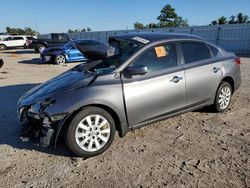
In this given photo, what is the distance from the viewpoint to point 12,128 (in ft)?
17.6

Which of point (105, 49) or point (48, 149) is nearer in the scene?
point (48, 149)

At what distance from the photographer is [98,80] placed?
4.29 meters

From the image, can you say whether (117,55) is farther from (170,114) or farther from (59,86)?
(170,114)

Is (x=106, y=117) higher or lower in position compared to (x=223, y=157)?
higher

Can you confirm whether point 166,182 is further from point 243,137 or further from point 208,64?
point 208,64

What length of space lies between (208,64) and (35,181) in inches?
141

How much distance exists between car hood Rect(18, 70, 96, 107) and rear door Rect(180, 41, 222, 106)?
5.66ft

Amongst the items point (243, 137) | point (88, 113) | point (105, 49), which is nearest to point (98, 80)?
point (88, 113)

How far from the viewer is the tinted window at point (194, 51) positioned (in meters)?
5.18

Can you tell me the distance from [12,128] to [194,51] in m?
3.61

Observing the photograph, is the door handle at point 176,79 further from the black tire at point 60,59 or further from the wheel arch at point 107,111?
the black tire at point 60,59

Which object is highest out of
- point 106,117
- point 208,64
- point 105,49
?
point 105,49

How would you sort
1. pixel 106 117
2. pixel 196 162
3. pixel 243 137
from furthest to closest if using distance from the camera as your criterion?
pixel 243 137 → pixel 106 117 → pixel 196 162

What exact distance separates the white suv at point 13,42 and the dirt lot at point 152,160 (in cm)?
3014
